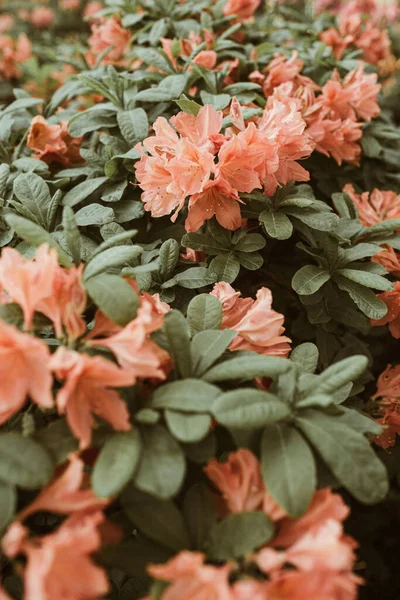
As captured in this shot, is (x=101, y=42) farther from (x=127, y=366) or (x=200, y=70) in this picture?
(x=127, y=366)

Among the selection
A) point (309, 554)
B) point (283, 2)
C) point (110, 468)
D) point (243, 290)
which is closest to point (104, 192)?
point (243, 290)

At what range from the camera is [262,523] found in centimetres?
72

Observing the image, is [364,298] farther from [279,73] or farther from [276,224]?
[279,73]

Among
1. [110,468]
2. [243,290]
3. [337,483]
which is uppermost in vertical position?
[110,468]

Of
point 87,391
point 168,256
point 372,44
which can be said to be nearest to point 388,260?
point 168,256

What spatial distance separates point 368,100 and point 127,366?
128 cm

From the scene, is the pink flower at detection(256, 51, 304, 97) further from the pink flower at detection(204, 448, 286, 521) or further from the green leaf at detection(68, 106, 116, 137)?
the pink flower at detection(204, 448, 286, 521)

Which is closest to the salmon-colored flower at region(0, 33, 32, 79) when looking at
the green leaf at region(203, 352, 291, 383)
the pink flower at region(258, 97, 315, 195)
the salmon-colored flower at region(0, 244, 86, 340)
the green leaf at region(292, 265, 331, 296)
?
the pink flower at region(258, 97, 315, 195)

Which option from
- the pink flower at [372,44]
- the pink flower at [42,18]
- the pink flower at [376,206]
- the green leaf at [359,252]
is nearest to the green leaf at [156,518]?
the green leaf at [359,252]

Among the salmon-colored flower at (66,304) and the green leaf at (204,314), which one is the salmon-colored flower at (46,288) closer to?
the salmon-colored flower at (66,304)

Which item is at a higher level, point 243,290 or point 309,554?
point 309,554

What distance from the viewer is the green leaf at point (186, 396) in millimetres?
780

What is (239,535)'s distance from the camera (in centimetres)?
72

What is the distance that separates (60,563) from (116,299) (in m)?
0.35
